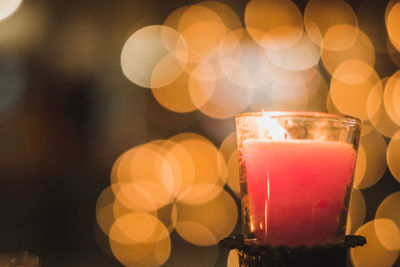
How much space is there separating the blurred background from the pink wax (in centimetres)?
165

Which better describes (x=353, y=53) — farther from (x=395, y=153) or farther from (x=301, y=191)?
(x=301, y=191)

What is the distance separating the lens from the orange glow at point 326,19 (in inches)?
95.8

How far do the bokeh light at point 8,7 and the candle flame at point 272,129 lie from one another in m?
2.51

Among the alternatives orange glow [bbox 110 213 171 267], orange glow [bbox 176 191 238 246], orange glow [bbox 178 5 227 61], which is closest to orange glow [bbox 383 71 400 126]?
orange glow [bbox 178 5 227 61]

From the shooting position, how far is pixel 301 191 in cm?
37

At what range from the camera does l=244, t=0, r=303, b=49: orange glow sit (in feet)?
8.92

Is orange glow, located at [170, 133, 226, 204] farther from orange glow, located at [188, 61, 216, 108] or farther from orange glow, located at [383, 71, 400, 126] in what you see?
orange glow, located at [383, 71, 400, 126]

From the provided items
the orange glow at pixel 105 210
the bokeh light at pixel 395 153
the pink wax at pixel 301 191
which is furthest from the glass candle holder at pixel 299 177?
the bokeh light at pixel 395 153

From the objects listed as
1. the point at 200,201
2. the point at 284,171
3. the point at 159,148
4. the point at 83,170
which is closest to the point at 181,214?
the point at 200,201

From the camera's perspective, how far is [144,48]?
3.23 metres

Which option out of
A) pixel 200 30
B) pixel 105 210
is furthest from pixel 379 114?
pixel 105 210

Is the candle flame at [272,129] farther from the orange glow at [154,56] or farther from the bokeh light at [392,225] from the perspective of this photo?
the orange glow at [154,56]

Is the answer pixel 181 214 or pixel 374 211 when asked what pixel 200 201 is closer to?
pixel 181 214

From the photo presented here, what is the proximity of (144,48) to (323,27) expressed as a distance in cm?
136
